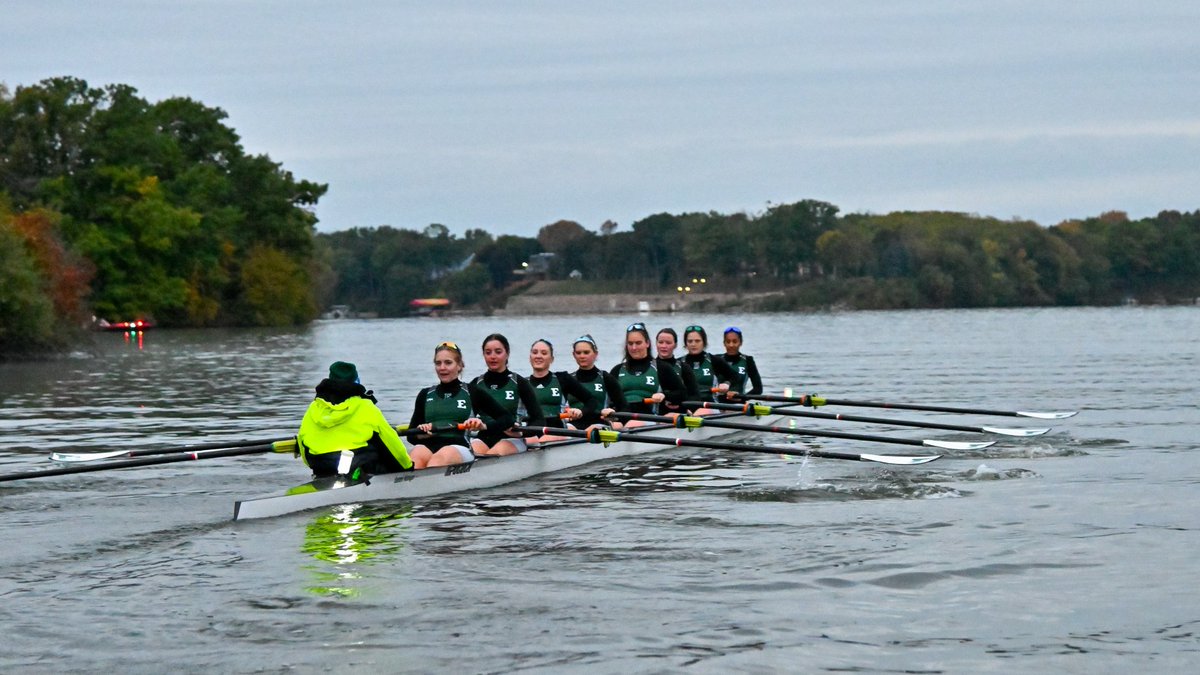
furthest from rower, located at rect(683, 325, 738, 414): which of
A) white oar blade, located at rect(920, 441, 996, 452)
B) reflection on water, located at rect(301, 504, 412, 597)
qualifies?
reflection on water, located at rect(301, 504, 412, 597)

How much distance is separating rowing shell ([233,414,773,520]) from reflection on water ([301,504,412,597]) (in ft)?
0.52

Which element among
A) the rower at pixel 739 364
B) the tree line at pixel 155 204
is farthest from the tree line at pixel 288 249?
the rower at pixel 739 364

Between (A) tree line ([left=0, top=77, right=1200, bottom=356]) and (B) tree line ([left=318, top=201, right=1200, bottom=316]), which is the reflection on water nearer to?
(A) tree line ([left=0, top=77, right=1200, bottom=356])

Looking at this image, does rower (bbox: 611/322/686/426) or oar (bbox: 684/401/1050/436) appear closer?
oar (bbox: 684/401/1050/436)

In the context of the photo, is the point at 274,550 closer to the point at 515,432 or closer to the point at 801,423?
the point at 515,432

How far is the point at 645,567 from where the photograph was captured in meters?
9.56

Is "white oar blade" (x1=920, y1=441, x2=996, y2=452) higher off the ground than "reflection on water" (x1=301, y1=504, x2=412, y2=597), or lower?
higher

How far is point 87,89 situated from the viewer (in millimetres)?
69000

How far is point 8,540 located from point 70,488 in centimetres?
288

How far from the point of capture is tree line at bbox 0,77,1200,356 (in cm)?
6481

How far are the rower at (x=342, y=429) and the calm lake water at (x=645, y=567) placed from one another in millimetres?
396

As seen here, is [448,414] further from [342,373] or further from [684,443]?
[684,443]

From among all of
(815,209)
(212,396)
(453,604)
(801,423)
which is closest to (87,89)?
(212,396)

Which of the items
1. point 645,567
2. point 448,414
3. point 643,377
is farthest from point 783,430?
point 645,567
